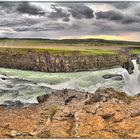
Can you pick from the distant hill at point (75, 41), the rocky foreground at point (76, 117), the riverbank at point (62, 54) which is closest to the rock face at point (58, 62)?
the riverbank at point (62, 54)

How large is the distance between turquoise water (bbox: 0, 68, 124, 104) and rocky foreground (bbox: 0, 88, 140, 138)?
70 millimetres

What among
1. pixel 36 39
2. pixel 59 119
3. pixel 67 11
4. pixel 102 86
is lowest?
pixel 59 119

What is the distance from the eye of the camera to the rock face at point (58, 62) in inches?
208

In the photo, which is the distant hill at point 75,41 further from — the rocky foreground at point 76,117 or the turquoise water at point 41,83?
the rocky foreground at point 76,117

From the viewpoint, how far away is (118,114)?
5.19 metres

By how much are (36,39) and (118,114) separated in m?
1.22

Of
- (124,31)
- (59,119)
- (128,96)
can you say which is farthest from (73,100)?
(124,31)

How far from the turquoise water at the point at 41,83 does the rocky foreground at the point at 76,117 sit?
0.07 metres

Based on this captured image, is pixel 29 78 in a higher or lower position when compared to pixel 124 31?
lower

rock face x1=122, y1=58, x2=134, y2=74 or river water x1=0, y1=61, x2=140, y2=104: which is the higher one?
rock face x1=122, y1=58, x2=134, y2=74

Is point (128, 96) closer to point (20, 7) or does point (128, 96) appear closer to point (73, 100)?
point (73, 100)

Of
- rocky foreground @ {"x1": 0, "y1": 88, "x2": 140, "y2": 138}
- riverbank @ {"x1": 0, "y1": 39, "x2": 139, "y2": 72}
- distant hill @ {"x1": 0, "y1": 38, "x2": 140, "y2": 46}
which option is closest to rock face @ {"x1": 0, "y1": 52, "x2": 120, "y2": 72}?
riverbank @ {"x1": 0, "y1": 39, "x2": 139, "y2": 72}

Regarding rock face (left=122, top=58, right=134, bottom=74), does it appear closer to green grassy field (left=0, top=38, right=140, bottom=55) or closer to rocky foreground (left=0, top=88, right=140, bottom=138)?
green grassy field (left=0, top=38, right=140, bottom=55)

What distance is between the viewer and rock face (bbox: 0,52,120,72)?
5273 mm
